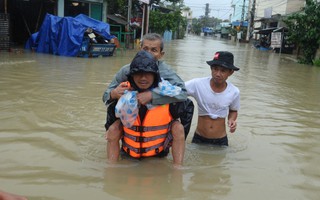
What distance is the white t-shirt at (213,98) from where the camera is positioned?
387 centimetres

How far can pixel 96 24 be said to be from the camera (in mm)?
15289

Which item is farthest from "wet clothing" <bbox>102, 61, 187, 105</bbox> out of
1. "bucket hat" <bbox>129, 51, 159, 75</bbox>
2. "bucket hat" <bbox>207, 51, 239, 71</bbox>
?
"bucket hat" <bbox>207, 51, 239, 71</bbox>

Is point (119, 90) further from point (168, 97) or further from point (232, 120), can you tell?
point (232, 120)

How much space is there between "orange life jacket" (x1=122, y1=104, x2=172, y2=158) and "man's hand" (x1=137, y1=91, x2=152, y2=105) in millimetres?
130

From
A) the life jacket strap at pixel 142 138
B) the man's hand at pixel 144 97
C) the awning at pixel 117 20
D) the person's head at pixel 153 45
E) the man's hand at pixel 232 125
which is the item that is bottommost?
the life jacket strap at pixel 142 138

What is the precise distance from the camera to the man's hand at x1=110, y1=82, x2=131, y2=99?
319cm

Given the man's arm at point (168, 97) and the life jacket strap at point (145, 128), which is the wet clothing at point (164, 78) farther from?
the life jacket strap at point (145, 128)

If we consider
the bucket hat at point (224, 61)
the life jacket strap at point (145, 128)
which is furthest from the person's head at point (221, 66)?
the life jacket strap at point (145, 128)

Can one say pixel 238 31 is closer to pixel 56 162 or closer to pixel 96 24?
pixel 96 24

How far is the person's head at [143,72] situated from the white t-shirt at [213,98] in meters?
0.74

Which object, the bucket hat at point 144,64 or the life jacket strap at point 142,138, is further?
the life jacket strap at point 142,138

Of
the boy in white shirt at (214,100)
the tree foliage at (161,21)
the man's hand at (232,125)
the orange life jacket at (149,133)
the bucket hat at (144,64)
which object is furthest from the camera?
the tree foliage at (161,21)

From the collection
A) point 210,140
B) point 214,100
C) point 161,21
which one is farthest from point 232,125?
point 161,21

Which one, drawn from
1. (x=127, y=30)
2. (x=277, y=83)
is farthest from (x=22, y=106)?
(x=127, y=30)
